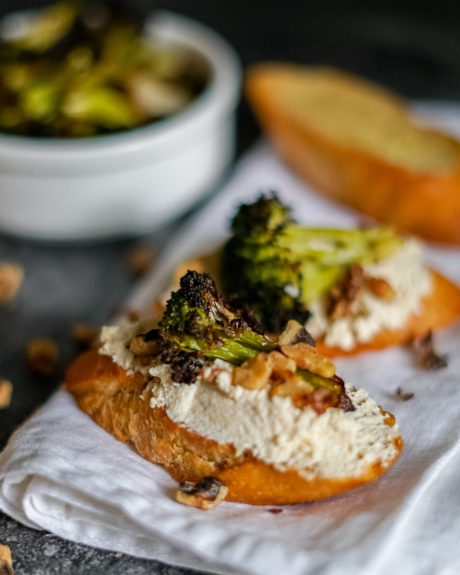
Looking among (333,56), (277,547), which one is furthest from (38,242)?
(333,56)

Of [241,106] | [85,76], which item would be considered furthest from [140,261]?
[241,106]

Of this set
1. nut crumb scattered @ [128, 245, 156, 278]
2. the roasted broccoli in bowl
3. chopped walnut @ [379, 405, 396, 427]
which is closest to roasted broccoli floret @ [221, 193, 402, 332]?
chopped walnut @ [379, 405, 396, 427]

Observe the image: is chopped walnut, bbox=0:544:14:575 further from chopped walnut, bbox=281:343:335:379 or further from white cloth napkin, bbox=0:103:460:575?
chopped walnut, bbox=281:343:335:379

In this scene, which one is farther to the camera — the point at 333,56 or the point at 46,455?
the point at 333,56

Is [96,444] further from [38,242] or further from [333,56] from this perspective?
[333,56]

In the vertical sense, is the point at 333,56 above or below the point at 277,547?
below

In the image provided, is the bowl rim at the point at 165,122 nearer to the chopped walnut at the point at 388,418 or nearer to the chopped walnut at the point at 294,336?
the chopped walnut at the point at 294,336

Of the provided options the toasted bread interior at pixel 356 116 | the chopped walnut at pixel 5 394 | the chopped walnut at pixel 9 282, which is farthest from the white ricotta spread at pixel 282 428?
the toasted bread interior at pixel 356 116
